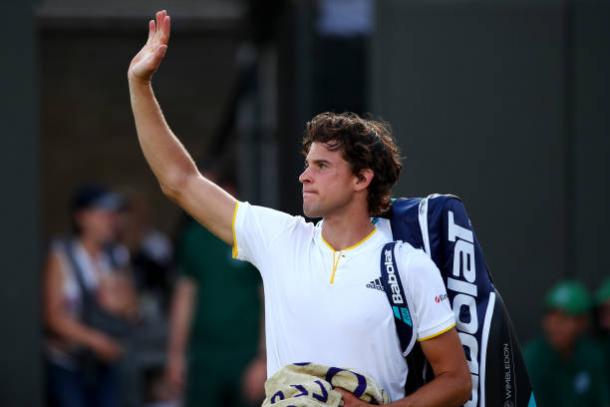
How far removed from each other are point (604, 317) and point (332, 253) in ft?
14.2

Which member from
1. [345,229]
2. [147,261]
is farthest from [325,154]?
[147,261]

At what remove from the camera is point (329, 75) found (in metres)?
7.67

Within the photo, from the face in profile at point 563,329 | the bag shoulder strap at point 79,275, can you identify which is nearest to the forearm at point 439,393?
the face in profile at point 563,329

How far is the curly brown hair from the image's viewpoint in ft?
11.5

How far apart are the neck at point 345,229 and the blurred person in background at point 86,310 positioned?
405 cm

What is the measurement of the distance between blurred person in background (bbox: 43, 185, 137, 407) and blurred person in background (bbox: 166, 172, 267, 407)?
0.45m

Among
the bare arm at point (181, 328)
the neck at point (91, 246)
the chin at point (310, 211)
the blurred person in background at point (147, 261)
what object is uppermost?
the chin at point (310, 211)

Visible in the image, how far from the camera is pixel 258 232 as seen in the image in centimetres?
354

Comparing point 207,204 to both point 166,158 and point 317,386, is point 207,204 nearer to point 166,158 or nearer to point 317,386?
point 166,158

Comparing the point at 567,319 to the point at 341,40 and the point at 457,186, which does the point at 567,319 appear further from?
the point at 341,40

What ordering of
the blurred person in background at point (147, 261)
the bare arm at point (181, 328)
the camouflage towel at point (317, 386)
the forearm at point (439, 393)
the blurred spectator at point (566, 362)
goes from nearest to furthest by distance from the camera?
the camouflage towel at point (317, 386), the forearm at point (439, 393), the blurred spectator at point (566, 362), the bare arm at point (181, 328), the blurred person in background at point (147, 261)

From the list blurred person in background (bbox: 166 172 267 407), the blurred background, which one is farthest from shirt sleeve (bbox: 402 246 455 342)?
the blurred background

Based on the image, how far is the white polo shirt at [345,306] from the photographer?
3312mm

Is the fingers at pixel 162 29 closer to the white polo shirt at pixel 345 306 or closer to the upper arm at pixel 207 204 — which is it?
the upper arm at pixel 207 204
